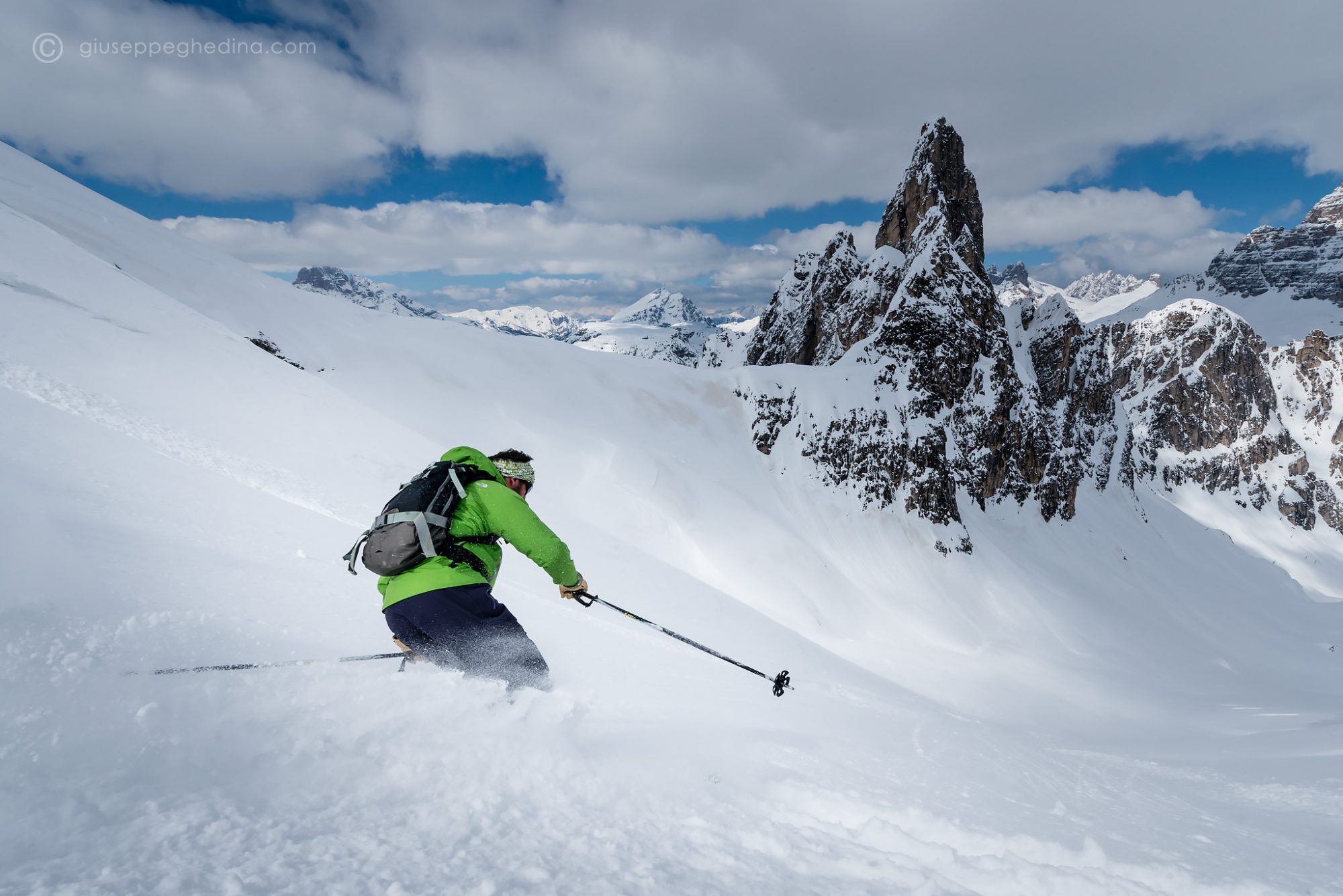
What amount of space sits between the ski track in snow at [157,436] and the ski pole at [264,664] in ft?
15.8

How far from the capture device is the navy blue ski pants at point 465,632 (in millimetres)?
4332

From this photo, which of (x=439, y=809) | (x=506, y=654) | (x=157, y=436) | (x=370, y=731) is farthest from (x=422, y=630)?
(x=157, y=436)

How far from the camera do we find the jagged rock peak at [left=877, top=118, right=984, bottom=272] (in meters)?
56.2

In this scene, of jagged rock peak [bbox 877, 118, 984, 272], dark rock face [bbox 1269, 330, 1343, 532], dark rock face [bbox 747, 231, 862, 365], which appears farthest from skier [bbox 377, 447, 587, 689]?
dark rock face [bbox 1269, 330, 1343, 532]

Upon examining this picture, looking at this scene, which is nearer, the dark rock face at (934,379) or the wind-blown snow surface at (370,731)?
the wind-blown snow surface at (370,731)

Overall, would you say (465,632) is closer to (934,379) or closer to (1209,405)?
(934,379)

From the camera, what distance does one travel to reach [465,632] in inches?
172

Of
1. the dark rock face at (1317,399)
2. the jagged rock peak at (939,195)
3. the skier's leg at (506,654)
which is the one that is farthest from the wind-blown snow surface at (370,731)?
Result: the dark rock face at (1317,399)

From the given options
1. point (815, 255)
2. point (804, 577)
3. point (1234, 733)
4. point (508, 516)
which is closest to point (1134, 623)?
point (1234, 733)

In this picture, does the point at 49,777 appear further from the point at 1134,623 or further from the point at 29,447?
the point at 1134,623

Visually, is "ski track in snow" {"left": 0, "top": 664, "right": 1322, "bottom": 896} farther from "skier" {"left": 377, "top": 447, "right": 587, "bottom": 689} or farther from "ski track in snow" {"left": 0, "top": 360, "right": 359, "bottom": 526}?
"ski track in snow" {"left": 0, "top": 360, "right": 359, "bottom": 526}

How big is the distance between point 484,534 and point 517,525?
0.29m

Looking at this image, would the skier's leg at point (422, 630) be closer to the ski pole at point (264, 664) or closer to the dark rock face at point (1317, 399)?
the ski pole at point (264, 664)

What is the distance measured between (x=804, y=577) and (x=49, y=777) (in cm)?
2804
